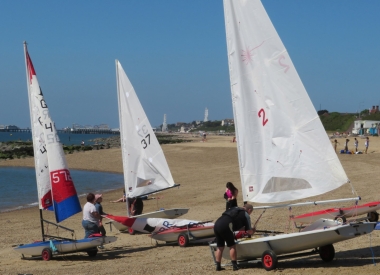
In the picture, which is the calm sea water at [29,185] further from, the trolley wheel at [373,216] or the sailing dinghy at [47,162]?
the trolley wheel at [373,216]

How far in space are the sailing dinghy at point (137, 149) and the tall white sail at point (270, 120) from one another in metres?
5.84

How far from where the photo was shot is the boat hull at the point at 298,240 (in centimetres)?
769

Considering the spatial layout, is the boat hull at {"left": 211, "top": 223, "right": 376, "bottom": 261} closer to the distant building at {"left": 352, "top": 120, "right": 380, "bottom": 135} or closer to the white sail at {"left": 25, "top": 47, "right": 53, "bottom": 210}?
the white sail at {"left": 25, "top": 47, "right": 53, "bottom": 210}

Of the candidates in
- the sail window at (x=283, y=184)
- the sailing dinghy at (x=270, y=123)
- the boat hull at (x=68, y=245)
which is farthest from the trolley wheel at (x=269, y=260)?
the boat hull at (x=68, y=245)

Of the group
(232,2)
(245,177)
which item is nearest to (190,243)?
(245,177)

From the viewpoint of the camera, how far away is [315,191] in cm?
848

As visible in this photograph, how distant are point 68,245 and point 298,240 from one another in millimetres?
4467

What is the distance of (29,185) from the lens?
28750 millimetres

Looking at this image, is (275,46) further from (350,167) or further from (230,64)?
(350,167)

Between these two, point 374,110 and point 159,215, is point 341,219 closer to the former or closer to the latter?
point 159,215

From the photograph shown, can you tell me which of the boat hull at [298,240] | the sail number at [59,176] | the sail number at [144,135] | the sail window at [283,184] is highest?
the sail number at [144,135]

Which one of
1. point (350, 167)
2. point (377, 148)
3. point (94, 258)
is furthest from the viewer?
point (377, 148)

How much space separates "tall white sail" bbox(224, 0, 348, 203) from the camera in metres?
8.46

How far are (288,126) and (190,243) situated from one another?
3.64m
